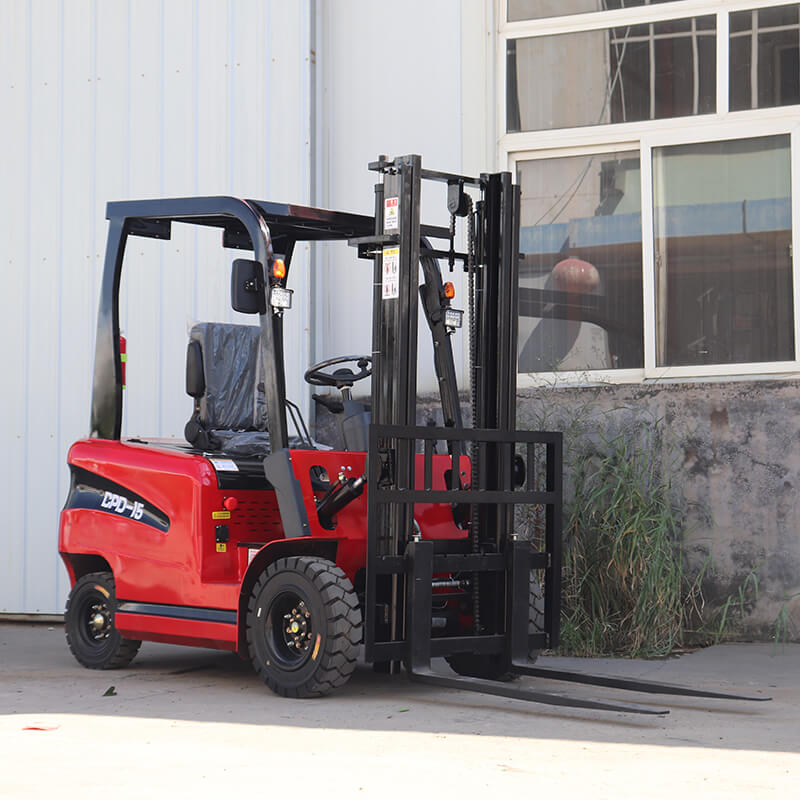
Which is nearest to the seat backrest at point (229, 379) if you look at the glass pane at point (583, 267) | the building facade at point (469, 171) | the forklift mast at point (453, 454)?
the forklift mast at point (453, 454)

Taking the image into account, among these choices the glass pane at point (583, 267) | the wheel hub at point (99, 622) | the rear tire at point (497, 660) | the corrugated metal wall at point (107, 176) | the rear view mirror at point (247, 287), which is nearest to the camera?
the rear view mirror at point (247, 287)

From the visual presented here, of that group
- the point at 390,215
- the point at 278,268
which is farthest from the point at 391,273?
the point at 278,268

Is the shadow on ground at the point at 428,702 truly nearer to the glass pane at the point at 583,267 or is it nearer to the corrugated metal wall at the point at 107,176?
the glass pane at the point at 583,267

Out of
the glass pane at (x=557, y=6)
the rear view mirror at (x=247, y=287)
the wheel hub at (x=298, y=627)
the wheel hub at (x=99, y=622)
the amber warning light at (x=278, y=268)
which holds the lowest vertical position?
the wheel hub at (x=99, y=622)

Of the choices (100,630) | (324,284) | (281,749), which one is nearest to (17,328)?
(324,284)

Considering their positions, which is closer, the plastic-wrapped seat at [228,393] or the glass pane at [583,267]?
the plastic-wrapped seat at [228,393]

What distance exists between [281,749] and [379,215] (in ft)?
8.83

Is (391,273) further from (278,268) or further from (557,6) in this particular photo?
(557,6)

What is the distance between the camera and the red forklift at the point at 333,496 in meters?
6.34

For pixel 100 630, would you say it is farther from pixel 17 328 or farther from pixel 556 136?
pixel 556 136

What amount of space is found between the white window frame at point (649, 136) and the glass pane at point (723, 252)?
0.21 ft

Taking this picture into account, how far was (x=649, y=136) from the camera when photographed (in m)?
9.26

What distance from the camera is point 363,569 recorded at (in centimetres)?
670

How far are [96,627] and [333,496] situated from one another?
187 cm
